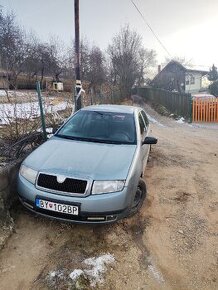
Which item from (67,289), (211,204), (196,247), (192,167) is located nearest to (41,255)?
(67,289)

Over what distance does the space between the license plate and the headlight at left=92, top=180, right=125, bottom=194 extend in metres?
0.31

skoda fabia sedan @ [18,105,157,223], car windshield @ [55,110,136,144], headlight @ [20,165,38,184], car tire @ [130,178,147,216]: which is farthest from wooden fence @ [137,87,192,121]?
headlight @ [20,165,38,184]

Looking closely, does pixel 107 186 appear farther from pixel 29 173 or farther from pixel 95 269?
pixel 29 173

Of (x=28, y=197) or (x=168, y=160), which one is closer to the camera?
(x=28, y=197)

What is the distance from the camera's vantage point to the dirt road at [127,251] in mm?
2908

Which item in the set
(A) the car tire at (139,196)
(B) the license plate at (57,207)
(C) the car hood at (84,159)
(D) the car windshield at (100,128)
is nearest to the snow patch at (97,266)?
(B) the license plate at (57,207)

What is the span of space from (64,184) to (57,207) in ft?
0.92

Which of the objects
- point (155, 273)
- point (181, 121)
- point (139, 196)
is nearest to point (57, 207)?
point (155, 273)

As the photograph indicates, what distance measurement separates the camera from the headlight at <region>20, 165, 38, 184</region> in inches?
139

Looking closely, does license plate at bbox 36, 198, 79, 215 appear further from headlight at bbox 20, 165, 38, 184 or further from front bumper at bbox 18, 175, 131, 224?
headlight at bbox 20, 165, 38, 184

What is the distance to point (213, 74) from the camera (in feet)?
151

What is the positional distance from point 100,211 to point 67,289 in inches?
35.9

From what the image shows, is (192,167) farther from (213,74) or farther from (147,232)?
(213,74)

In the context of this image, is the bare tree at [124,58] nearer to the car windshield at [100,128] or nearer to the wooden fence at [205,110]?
the wooden fence at [205,110]
